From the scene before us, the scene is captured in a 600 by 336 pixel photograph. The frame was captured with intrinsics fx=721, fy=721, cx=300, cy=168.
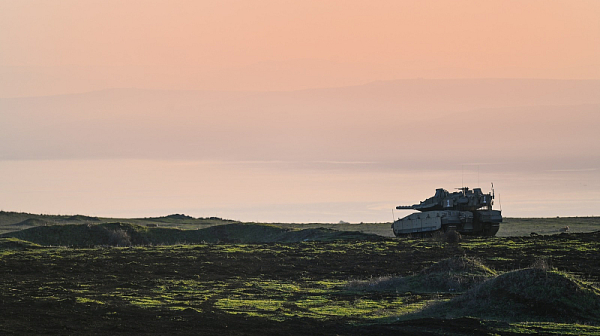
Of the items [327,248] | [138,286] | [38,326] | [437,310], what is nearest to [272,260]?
[327,248]

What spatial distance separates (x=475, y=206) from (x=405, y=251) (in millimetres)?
19856

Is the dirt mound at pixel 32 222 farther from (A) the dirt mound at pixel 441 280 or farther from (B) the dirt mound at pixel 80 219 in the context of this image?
Result: (A) the dirt mound at pixel 441 280

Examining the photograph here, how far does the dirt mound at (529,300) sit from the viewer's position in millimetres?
24031

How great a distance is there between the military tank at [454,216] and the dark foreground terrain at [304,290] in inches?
414

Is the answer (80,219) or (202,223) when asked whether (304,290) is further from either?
(202,223)

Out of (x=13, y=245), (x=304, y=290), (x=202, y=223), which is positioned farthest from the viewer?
(x=202, y=223)

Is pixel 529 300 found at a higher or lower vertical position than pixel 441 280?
lower

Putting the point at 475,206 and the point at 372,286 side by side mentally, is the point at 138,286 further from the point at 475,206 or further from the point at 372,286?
the point at 475,206

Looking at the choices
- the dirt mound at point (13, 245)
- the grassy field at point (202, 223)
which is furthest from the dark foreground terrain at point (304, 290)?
the grassy field at point (202, 223)

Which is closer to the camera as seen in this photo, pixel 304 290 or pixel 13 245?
pixel 304 290

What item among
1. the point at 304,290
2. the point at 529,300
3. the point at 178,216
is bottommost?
the point at 304,290

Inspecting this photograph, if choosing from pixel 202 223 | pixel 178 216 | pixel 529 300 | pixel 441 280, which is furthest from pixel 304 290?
pixel 178 216

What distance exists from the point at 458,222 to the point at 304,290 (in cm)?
3681

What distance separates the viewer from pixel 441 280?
3269 centimetres
